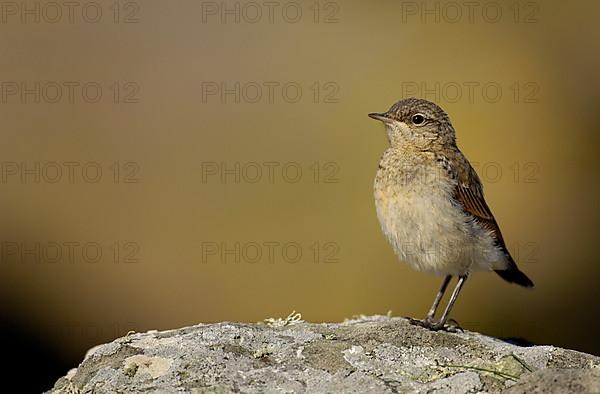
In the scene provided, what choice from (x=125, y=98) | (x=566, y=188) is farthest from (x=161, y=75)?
(x=566, y=188)

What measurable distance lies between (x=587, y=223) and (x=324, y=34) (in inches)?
192

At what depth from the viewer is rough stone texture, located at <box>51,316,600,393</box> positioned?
5.15m

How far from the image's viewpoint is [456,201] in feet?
24.6

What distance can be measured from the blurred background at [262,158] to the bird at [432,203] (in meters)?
4.08

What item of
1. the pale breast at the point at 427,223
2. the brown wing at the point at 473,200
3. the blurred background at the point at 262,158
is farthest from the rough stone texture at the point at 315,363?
the blurred background at the point at 262,158

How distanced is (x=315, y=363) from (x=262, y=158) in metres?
7.57

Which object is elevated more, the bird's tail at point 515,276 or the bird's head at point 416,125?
the bird's head at point 416,125

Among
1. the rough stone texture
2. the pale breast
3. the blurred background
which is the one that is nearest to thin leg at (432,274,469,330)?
the pale breast

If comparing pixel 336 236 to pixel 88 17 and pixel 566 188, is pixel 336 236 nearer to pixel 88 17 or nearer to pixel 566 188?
pixel 566 188

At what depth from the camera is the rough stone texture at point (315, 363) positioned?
5.15m

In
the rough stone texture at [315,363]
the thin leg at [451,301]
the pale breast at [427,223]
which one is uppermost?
the pale breast at [427,223]

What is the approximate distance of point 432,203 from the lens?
7312 mm

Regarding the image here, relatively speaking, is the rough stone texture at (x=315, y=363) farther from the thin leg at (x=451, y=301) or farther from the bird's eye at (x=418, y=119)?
the bird's eye at (x=418, y=119)

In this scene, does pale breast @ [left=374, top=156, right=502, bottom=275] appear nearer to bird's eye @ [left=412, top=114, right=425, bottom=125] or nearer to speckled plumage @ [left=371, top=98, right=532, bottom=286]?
speckled plumage @ [left=371, top=98, right=532, bottom=286]
